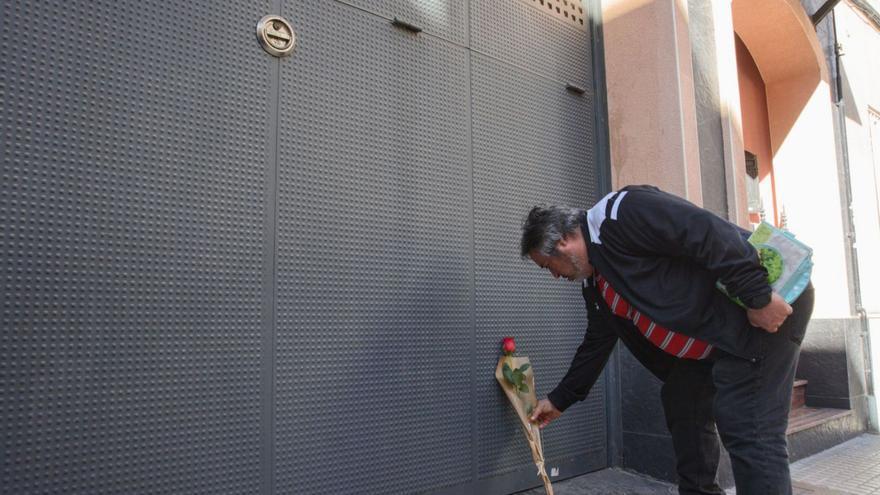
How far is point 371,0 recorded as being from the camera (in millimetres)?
3244

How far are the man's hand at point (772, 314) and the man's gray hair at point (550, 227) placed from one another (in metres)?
0.72

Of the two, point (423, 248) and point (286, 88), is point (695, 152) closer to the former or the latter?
point (423, 248)

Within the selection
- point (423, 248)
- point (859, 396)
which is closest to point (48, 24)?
point (423, 248)

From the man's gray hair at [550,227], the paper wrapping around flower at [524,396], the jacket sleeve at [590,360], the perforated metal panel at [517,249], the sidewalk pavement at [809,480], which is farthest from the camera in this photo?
the sidewalk pavement at [809,480]

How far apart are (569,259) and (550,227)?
0.51 feet

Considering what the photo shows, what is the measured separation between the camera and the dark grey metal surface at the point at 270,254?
223 cm

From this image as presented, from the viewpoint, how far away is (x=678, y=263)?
2.32 m

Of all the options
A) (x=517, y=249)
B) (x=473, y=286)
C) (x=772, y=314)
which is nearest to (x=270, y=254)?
(x=473, y=286)

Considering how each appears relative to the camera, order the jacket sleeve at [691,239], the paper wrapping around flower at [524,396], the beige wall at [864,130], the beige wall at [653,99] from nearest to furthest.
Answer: the jacket sleeve at [691,239] → the paper wrapping around flower at [524,396] → the beige wall at [653,99] → the beige wall at [864,130]

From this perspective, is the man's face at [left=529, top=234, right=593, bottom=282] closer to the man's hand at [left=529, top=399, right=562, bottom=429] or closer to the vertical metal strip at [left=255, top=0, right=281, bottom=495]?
the man's hand at [left=529, top=399, right=562, bottom=429]

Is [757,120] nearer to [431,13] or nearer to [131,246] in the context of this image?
[431,13]

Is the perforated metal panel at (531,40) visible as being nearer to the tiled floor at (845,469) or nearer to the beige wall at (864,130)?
the tiled floor at (845,469)

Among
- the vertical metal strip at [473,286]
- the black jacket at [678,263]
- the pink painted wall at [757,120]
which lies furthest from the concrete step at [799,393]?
the black jacket at [678,263]

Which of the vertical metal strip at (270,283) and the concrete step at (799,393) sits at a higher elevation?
the vertical metal strip at (270,283)
